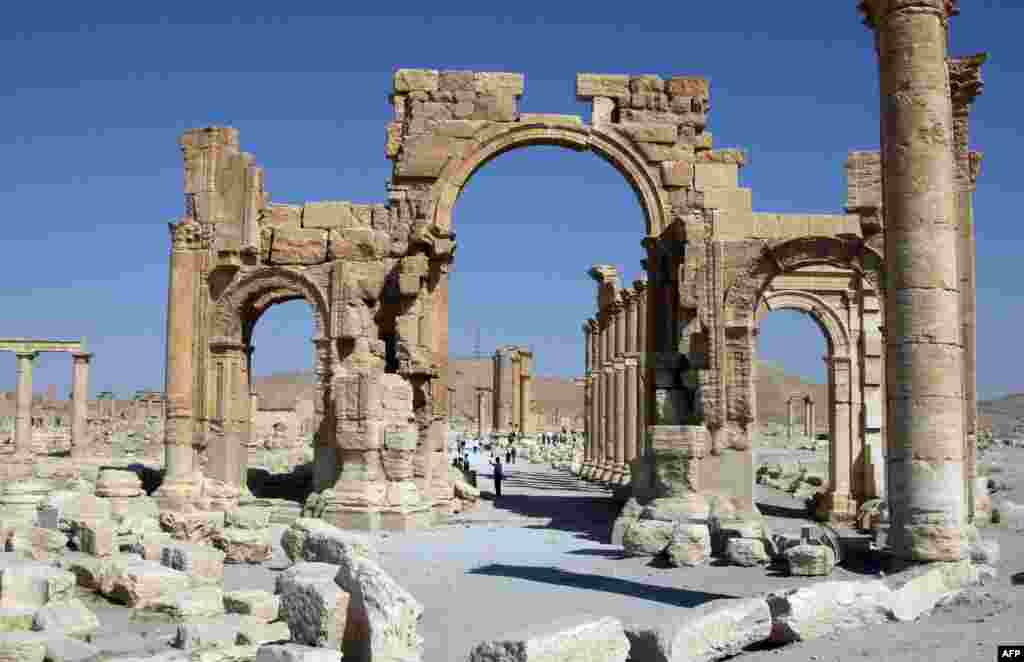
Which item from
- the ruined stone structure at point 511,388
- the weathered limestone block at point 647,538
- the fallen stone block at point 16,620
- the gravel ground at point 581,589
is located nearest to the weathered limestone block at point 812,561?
the gravel ground at point 581,589

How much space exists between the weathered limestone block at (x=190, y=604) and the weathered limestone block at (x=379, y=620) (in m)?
2.14

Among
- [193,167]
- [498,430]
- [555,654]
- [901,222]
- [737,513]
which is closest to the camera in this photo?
[555,654]

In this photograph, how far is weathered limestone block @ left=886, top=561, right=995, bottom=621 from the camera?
803 cm

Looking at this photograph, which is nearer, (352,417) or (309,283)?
(352,417)

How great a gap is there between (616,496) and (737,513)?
7.05 meters

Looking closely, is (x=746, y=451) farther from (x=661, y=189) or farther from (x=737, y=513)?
(x=661, y=189)

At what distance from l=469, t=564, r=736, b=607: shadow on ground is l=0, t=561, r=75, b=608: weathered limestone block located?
163 inches

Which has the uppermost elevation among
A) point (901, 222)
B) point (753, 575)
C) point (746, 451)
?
point (901, 222)

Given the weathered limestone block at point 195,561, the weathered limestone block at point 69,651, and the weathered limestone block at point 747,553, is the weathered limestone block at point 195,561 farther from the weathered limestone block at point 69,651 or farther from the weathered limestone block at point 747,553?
the weathered limestone block at point 747,553

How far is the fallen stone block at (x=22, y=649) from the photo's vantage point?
265 inches

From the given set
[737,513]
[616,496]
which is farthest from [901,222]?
[616,496]

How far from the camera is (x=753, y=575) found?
35.7 ft

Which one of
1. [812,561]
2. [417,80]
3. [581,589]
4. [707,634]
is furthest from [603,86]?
[707,634]

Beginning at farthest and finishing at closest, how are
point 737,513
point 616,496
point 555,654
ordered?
point 616,496, point 737,513, point 555,654
